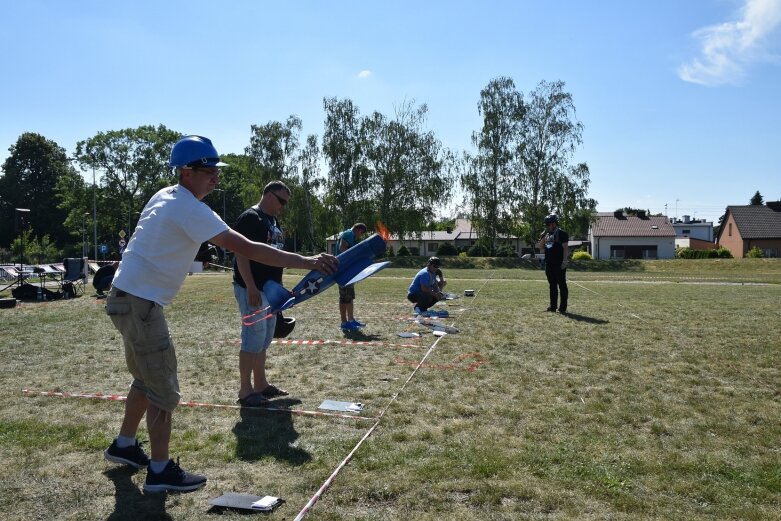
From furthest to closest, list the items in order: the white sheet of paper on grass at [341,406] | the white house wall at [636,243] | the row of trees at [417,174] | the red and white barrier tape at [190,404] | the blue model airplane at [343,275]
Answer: the white house wall at [636,243] → the row of trees at [417,174] → the white sheet of paper on grass at [341,406] → the red and white barrier tape at [190,404] → the blue model airplane at [343,275]

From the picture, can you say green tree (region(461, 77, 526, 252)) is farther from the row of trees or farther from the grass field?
the grass field

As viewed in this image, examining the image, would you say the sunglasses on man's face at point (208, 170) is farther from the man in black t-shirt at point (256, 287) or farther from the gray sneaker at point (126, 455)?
the gray sneaker at point (126, 455)

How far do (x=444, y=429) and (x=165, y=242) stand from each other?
260 cm

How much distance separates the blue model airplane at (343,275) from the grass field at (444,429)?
1.03m

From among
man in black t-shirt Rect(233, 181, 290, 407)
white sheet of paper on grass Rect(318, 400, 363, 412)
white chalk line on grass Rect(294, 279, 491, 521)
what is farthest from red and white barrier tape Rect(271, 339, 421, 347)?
white sheet of paper on grass Rect(318, 400, 363, 412)

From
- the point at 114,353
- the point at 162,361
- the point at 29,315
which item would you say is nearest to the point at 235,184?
the point at 29,315

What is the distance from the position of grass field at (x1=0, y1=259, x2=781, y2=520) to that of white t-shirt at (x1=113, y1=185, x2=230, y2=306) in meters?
1.27

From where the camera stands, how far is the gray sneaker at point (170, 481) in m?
3.67

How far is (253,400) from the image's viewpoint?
571 centimetres

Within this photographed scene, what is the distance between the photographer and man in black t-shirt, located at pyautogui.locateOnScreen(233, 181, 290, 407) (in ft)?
18.3

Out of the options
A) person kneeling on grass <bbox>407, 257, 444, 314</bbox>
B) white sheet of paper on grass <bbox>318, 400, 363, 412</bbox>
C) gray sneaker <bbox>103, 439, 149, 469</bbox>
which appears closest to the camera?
gray sneaker <bbox>103, 439, 149, 469</bbox>

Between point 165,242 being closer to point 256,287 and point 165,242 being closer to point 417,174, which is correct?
point 256,287

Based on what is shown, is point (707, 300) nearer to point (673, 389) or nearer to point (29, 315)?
point (673, 389)

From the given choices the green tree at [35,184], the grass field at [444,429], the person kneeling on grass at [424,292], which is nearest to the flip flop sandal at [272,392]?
the grass field at [444,429]
